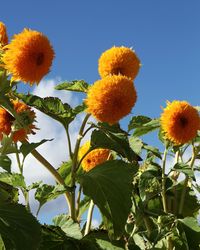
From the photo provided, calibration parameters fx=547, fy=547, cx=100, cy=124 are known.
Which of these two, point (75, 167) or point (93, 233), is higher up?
point (75, 167)

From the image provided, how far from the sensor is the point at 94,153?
213 cm

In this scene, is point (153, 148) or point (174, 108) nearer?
point (174, 108)

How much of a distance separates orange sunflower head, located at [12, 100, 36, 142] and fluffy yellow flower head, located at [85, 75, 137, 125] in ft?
0.67

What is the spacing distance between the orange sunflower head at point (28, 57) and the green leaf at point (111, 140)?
0.36 meters

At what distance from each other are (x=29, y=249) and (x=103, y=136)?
556 mm

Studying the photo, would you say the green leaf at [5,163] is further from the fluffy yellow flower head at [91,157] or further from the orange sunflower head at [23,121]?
the fluffy yellow flower head at [91,157]

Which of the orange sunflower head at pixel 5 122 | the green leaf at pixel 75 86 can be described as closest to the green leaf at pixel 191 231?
the green leaf at pixel 75 86

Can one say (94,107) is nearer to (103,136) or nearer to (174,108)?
(103,136)

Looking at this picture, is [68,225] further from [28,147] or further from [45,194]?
[28,147]

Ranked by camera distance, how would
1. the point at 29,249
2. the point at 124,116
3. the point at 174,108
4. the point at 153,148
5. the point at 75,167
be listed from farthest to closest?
1. the point at 153,148
2. the point at 174,108
3. the point at 75,167
4. the point at 124,116
5. the point at 29,249

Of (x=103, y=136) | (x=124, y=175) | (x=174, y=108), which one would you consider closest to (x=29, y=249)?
(x=124, y=175)

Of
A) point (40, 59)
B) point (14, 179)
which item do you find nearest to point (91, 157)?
point (14, 179)

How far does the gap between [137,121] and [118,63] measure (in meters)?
0.42

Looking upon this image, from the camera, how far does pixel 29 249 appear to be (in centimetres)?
152
